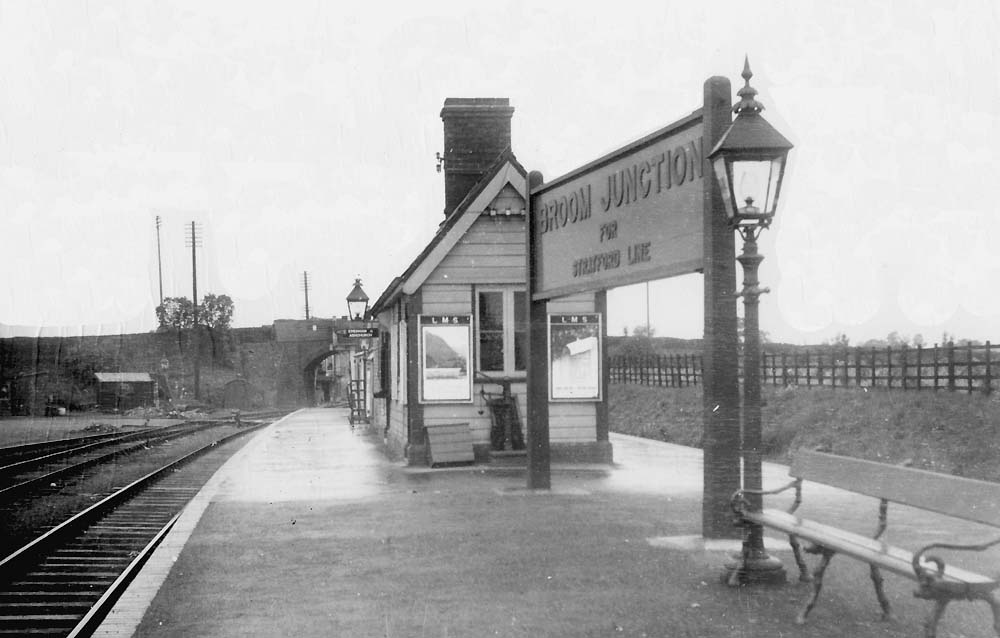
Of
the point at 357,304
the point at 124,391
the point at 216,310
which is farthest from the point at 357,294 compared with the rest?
the point at 216,310

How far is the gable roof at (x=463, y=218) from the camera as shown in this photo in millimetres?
15789

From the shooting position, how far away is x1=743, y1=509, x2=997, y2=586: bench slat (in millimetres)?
5336

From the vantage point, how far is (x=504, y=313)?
53.3 ft

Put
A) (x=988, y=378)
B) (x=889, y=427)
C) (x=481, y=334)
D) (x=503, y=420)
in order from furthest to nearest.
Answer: (x=889, y=427) < (x=988, y=378) < (x=481, y=334) < (x=503, y=420)

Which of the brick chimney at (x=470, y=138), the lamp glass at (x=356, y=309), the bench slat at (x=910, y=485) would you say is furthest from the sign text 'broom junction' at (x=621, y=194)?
the lamp glass at (x=356, y=309)

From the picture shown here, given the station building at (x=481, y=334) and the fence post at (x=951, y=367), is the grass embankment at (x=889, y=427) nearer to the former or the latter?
the fence post at (x=951, y=367)

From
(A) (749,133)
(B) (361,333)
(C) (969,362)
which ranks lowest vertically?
(C) (969,362)

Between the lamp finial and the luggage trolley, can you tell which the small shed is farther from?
the lamp finial

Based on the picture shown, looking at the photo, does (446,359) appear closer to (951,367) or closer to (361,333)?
(361,333)

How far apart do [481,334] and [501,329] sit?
30 cm

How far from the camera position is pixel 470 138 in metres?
18.7

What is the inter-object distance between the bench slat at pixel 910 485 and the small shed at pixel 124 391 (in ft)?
179

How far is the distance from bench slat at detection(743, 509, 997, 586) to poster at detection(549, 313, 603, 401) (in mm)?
8621

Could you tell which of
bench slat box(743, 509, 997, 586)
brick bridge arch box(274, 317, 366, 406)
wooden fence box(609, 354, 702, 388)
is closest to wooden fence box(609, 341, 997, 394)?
wooden fence box(609, 354, 702, 388)
